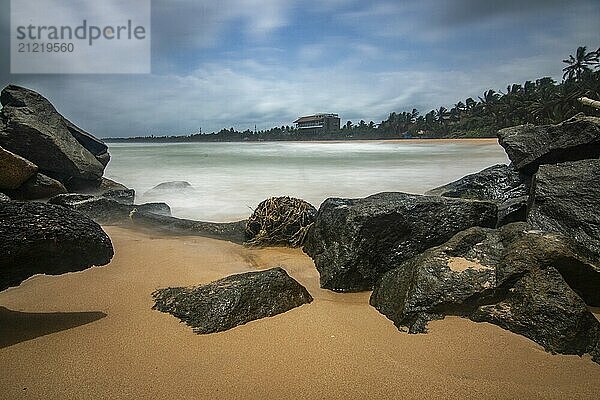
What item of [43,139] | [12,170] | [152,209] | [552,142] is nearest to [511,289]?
[552,142]

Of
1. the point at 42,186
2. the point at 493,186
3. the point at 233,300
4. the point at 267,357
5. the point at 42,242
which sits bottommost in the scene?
the point at 267,357

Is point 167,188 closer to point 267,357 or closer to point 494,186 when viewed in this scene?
point 494,186

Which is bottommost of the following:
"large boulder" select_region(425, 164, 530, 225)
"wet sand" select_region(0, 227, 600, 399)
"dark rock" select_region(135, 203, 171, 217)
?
"wet sand" select_region(0, 227, 600, 399)

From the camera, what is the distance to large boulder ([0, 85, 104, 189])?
8.20 m

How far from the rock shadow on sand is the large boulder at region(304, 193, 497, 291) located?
6.04 ft

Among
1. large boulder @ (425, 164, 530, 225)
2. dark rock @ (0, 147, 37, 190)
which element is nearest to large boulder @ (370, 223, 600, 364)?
large boulder @ (425, 164, 530, 225)

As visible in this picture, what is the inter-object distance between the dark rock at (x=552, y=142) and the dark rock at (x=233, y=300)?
150 inches

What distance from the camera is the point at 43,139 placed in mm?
8320

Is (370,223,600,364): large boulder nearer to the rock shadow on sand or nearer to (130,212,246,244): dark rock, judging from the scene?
the rock shadow on sand

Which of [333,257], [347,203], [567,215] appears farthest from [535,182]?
[333,257]

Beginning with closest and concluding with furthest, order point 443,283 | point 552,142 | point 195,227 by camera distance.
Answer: point 443,283 < point 552,142 < point 195,227

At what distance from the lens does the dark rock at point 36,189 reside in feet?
23.9

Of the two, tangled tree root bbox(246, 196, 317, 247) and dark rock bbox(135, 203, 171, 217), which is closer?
tangled tree root bbox(246, 196, 317, 247)

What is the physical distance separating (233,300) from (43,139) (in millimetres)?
7699
